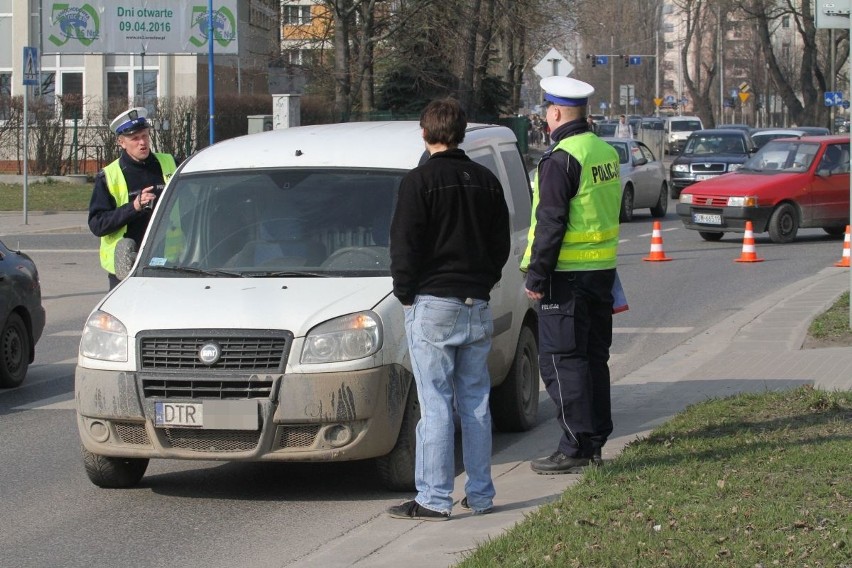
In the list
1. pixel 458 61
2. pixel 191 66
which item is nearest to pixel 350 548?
pixel 458 61

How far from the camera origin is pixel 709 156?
33.1 metres

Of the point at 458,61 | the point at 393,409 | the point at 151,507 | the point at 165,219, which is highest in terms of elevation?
the point at 458,61

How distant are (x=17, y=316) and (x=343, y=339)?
17.9 ft

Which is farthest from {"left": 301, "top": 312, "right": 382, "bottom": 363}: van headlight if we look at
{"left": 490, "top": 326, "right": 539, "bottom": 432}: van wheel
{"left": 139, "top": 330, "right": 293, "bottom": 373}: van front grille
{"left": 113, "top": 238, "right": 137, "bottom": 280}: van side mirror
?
{"left": 490, "top": 326, "right": 539, "bottom": 432}: van wheel

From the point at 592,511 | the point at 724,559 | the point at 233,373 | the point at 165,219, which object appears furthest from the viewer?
the point at 165,219

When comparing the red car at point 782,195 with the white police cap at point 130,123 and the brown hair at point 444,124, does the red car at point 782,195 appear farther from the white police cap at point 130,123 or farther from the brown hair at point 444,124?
the brown hair at point 444,124

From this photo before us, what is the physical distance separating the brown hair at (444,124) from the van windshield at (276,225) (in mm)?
1404

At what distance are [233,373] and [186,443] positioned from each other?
478 millimetres

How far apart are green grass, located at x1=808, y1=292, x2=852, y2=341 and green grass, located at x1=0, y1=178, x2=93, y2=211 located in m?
21.8

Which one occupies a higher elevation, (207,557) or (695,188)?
(695,188)

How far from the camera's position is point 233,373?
21.7 feet

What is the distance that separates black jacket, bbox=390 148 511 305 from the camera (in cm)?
593

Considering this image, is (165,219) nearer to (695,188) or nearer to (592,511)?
(592,511)

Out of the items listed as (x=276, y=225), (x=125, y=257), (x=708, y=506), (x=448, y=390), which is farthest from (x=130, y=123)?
(x=708, y=506)
